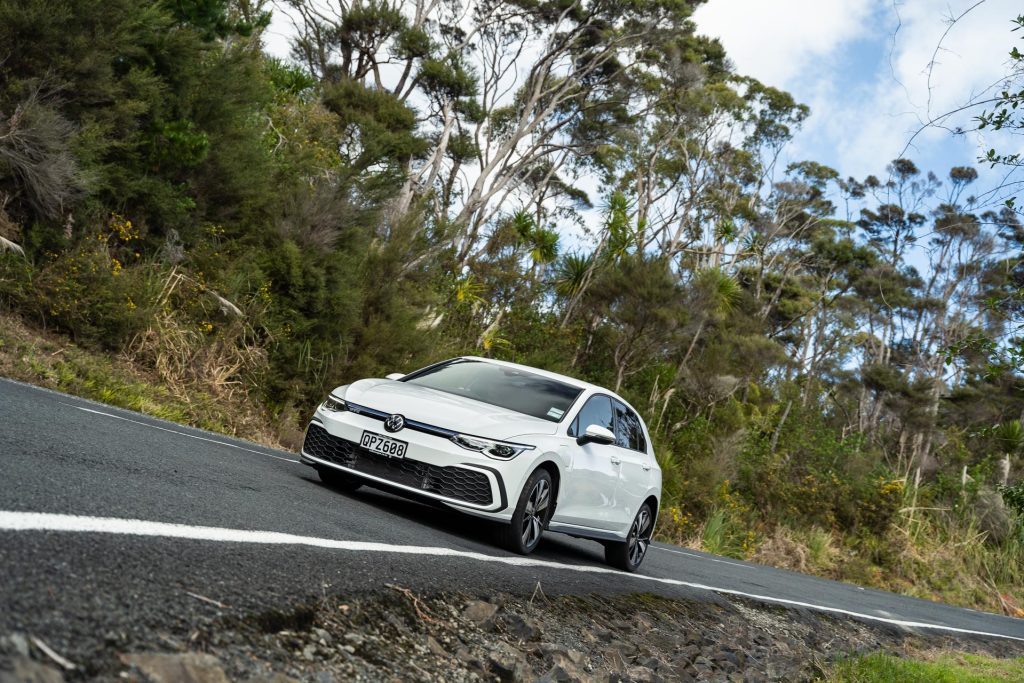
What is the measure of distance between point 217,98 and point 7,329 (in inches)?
207

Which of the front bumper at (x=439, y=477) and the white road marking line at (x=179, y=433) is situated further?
the white road marking line at (x=179, y=433)

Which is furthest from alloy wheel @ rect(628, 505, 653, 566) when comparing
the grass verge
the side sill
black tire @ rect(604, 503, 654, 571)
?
the grass verge

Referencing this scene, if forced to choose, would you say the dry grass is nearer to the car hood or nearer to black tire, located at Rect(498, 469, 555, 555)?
the car hood

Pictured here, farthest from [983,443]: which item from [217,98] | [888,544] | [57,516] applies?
[57,516]

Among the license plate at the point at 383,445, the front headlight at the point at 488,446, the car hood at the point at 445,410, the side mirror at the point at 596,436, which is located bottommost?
the license plate at the point at 383,445

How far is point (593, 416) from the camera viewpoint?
376 inches

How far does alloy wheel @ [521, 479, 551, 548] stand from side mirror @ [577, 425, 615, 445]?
586 millimetres

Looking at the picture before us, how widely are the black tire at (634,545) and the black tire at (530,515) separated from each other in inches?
77.5

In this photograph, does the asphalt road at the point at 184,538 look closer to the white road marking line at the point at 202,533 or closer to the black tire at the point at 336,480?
the white road marking line at the point at 202,533

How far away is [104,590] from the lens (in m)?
3.79

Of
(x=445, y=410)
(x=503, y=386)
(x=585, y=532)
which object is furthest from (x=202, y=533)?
(x=585, y=532)

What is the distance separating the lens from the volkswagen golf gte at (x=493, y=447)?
7.75 metres

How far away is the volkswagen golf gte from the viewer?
7.75 metres

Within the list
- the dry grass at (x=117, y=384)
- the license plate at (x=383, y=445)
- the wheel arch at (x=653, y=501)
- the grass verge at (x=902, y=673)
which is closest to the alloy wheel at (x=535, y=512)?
the license plate at (x=383, y=445)
